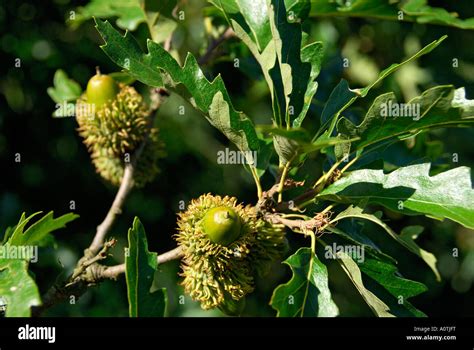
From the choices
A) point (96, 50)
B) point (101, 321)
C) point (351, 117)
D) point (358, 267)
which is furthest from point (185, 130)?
point (358, 267)

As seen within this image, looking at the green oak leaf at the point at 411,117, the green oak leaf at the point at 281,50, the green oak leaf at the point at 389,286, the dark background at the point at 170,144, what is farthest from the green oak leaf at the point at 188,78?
the dark background at the point at 170,144

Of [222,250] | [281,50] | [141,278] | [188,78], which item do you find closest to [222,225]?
[222,250]

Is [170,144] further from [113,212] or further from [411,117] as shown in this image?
[411,117]

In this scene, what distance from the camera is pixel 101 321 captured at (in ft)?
6.79

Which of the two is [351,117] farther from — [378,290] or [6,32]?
[6,32]

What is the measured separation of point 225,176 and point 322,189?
2.03 metres

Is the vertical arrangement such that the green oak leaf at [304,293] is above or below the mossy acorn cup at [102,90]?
below

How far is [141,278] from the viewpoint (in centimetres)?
173

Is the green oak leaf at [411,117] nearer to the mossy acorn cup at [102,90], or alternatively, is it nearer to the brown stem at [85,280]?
the brown stem at [85,280]

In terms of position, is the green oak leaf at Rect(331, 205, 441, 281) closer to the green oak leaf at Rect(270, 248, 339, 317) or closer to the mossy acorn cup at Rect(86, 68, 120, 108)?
the green oak leaf at Rect(270, 248, 339, 317)

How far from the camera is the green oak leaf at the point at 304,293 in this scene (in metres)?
1.71

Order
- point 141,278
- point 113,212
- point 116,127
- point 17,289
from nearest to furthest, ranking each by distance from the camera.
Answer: point 17,289
point 141,278
point 113,212
point 116,127

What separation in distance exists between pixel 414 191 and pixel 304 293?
387 millimetres

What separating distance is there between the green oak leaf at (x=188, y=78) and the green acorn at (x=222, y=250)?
0.21m
